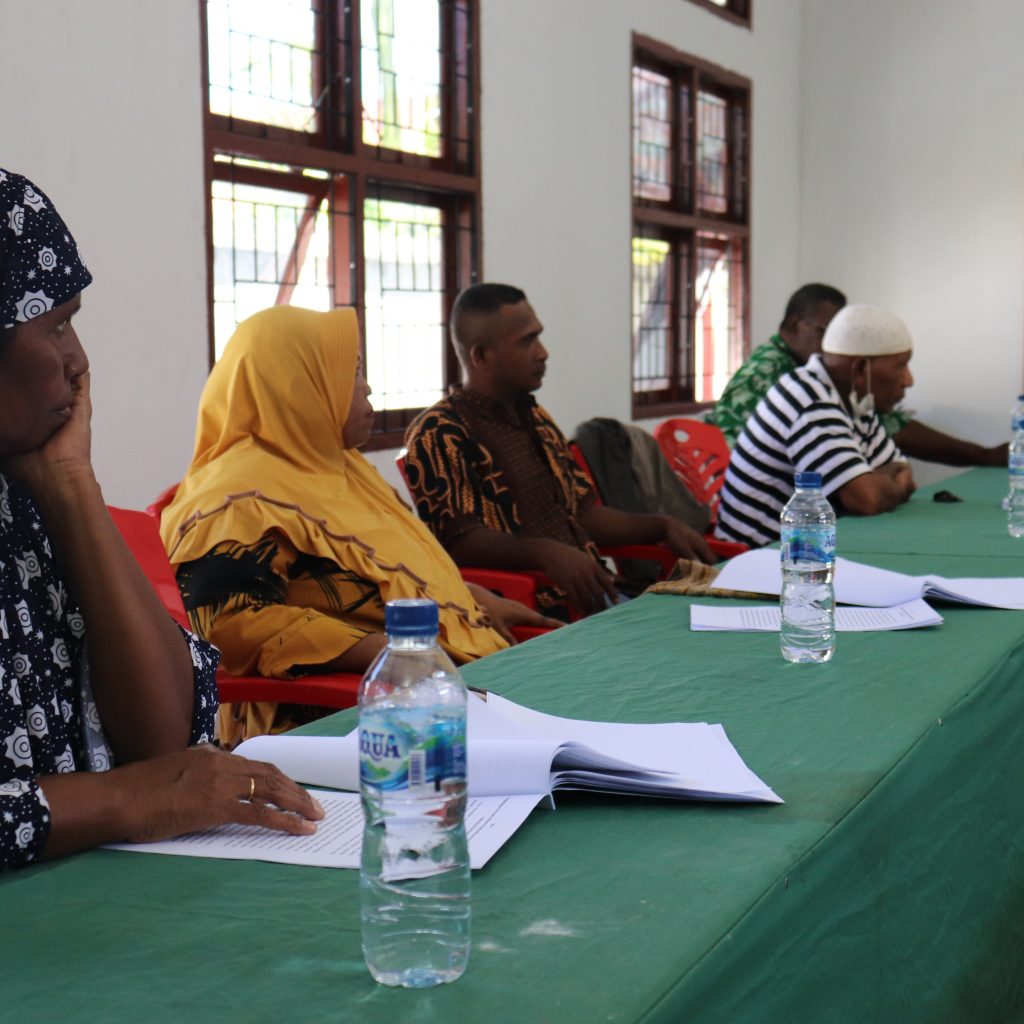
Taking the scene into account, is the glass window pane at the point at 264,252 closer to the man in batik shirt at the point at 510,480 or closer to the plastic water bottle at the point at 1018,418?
the man in batik shirt at the point at 510,480

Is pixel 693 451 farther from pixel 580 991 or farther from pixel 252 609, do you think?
pixel 580 991

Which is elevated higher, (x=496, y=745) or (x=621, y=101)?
(x=621, y=101)

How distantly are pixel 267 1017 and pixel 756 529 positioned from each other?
2.90 m

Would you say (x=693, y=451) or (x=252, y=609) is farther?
(x=693, y=451)

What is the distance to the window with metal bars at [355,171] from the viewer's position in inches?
138

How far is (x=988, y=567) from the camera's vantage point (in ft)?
7.98

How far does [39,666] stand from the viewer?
1.21 metres

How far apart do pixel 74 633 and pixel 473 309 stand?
2078 millimetres

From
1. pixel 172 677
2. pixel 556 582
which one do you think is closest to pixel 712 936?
pixel 172 677

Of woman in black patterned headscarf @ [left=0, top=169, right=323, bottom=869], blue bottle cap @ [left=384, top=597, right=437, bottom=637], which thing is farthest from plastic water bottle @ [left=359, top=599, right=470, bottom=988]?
woman in black patterned headscarf @ [left=0, top=169, right=323, bottom=869]

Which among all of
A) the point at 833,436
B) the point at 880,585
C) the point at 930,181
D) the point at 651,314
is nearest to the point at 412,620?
the point at 880,585

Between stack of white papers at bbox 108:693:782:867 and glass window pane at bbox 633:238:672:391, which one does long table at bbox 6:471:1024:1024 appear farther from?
glass window pane at bbox 633:238:672:391

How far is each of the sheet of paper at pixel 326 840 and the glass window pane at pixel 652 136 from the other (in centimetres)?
455

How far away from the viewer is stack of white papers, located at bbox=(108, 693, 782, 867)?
1.00 meters
